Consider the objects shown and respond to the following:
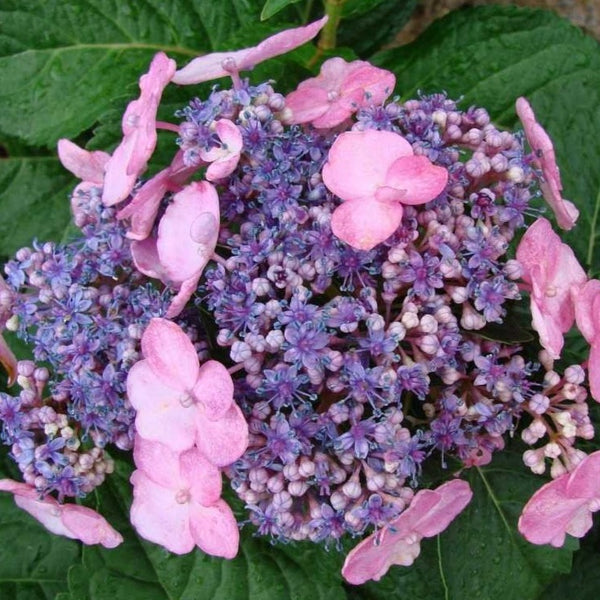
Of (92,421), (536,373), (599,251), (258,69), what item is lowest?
(599,251)

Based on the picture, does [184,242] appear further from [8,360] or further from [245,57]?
[8,360]

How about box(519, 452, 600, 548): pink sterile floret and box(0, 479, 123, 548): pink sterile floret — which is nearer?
box(519, 452, 600, 548): pink sterile floret

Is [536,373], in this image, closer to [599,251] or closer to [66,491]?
[599,251]

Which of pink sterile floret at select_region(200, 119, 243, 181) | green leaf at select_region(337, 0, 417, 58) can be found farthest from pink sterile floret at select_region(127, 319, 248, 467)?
green leaf at select_region(337, 0, 417, 58)

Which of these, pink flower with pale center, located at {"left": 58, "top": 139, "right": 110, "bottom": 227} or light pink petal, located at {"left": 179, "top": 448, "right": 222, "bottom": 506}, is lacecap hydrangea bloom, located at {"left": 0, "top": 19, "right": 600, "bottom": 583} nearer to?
light pink petal, located at {"left": 179, "top": 448, "right": 222, "bottom": 506}

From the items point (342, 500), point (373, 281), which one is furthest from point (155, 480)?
point (373, 281)

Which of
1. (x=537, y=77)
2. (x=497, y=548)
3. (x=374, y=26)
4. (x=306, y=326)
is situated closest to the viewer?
(x=306, y=326)

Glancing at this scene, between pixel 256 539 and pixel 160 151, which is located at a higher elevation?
pixel 160 151

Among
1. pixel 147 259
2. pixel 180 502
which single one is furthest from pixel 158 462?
pixel 147 259
